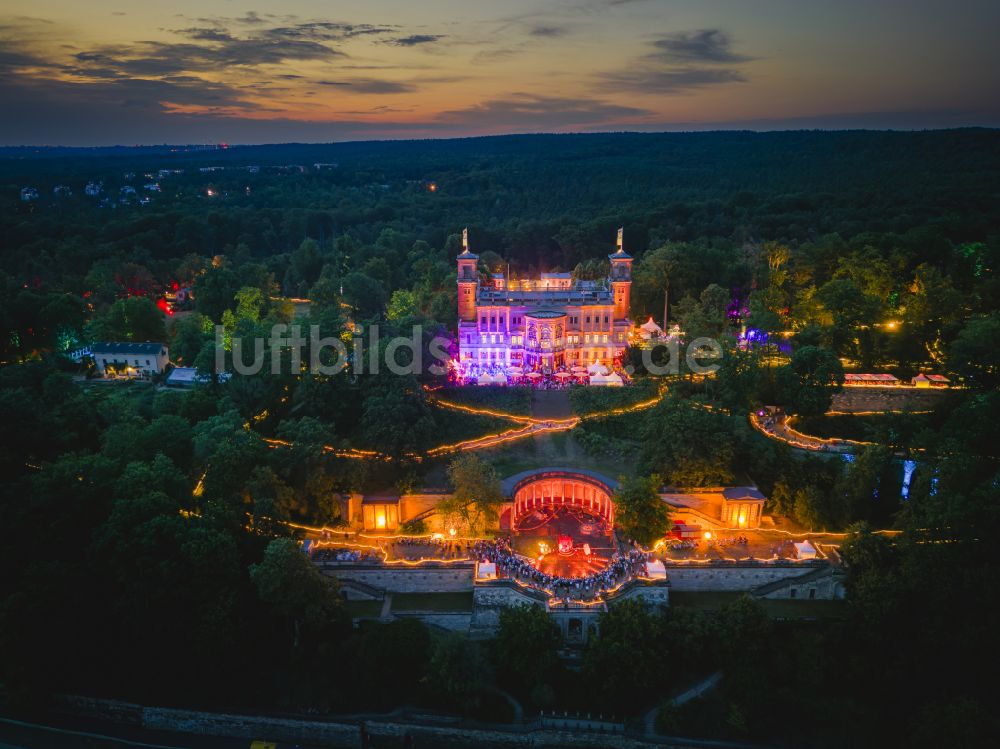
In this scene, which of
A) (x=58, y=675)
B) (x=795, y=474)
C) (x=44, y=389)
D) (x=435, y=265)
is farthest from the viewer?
(x=435, y=265)

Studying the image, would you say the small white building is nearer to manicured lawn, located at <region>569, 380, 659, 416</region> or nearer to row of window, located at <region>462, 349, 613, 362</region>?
row of window, located at <region>462, 349, 613, 362</region>

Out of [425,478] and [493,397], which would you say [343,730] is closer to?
[425,478]

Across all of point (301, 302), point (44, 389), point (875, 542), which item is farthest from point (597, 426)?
point (301, 302)

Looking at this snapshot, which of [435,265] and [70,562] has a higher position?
[435,265]

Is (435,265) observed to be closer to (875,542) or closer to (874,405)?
(874,405)

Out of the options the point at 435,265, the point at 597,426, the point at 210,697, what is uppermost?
the point at 435,265

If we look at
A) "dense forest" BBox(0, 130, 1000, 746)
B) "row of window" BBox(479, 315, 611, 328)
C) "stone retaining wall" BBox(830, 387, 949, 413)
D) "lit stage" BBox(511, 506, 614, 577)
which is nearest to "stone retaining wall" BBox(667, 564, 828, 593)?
"dense forest" BBox(0, 130, 1000, 746)

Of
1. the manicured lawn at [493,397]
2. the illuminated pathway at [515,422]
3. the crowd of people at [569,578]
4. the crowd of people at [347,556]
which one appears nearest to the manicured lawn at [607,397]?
the illuminated pathway at [515,422]
